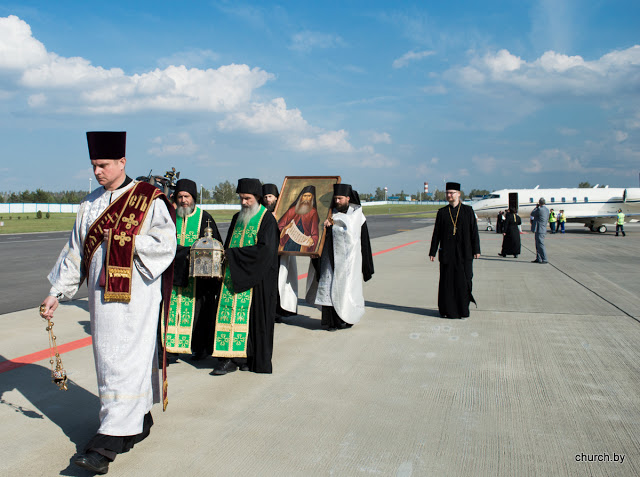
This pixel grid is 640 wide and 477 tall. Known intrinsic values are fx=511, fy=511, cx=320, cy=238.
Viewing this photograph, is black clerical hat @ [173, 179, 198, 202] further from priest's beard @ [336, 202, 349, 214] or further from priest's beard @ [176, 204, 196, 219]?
priest's beard @ [336, 202, 349, 214]

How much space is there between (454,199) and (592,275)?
6494 mm

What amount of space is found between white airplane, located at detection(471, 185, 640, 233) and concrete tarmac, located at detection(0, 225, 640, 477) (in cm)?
2873

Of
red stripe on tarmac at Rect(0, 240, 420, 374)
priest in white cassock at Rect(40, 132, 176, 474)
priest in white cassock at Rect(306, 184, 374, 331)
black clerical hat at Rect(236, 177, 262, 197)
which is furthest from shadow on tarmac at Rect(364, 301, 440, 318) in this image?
priest in white cassock at Rect(40, 132, 176, 474)

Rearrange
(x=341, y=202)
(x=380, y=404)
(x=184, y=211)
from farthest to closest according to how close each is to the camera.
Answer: (x=341, y=202), (x=184, y=211), (x=380, y=404)

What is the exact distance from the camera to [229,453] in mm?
3379

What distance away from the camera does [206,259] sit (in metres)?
4.70

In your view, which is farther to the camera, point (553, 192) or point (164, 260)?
point (553, 192)

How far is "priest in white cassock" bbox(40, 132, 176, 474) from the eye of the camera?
3191 millimetres

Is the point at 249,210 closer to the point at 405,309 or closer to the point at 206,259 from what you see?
the point at 206,259

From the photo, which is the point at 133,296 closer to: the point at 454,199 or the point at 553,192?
the point at 454,199

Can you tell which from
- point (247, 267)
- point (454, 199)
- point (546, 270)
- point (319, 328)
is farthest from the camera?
point (546, 270)

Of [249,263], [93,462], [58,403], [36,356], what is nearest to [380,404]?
[249,263]

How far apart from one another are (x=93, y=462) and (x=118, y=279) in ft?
3.59

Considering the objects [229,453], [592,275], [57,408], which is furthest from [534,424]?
[592,275]
